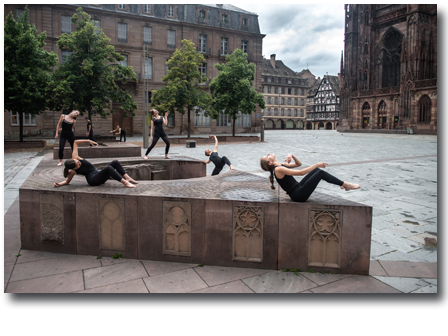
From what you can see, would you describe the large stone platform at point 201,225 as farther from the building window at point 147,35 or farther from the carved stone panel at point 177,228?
the building window at point 147,35

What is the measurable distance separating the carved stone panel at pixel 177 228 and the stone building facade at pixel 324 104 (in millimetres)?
97625

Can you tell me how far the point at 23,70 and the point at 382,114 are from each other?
51.6m

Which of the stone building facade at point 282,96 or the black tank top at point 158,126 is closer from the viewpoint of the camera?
the black tank top at point 158,126

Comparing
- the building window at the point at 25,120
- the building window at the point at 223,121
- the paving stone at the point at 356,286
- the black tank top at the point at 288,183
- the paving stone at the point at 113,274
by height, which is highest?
Result: the building window at the point at 223,121

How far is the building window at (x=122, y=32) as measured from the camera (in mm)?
37928

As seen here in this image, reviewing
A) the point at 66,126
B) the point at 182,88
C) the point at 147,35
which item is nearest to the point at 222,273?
the point at 66,126

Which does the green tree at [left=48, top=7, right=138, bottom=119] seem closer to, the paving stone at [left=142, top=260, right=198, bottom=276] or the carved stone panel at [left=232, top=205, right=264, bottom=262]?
the paving stone at [left=142, top=260, right=198, bottom=276]

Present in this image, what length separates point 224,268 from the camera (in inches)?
170

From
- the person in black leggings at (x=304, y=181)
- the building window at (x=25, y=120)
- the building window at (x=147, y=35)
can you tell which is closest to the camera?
the person in black leggings at (x=304, y=181)

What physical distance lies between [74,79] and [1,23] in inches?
827

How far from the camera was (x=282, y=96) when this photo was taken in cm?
9462

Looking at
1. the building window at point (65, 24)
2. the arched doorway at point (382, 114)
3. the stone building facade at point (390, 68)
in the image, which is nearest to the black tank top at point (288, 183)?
the building window at point (65, 24)

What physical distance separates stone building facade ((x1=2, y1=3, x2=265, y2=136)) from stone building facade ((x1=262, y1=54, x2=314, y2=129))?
154 ft

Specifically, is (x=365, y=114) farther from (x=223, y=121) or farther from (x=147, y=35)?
(x=147, y=35)
